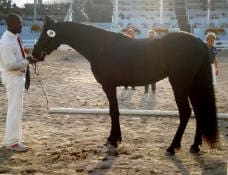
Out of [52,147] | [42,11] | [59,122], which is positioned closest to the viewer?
[52,147]

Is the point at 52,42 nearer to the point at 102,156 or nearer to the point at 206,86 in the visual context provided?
the point at 102,156

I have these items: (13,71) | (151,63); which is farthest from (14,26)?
(151,63)

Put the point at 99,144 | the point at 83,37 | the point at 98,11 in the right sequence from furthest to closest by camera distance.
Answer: the point at 98,11 → the point at 83,37 → the point at 99,144

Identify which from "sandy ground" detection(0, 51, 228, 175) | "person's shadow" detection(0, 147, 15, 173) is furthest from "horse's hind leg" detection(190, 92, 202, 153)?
"person's shadow" detection(0, 147, 15, 173)

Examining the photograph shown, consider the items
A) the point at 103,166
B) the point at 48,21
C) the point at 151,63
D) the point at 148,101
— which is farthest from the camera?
the point at 148,101

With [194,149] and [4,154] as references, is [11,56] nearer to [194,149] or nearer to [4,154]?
[4,154]

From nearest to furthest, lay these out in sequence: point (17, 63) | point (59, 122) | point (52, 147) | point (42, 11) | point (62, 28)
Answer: point (17, 63)
point (52, 147)
point (62, 28)
point (59, 122)
point (42, 11)

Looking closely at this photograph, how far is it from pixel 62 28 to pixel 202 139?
253 centimetres

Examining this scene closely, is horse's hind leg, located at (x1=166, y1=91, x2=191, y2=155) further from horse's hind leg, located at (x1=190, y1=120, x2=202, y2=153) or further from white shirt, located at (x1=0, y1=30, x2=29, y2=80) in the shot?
white shirt, located at (x1=0, y1=30, x2=29, y2=80)

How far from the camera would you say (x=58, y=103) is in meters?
9.24

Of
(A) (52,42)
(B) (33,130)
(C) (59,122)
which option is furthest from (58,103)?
(A) (52,42)

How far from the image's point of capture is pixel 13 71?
5.27m

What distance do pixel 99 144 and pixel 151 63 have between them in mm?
1340

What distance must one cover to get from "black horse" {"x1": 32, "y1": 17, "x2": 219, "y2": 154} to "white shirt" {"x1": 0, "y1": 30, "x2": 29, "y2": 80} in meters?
0.79
